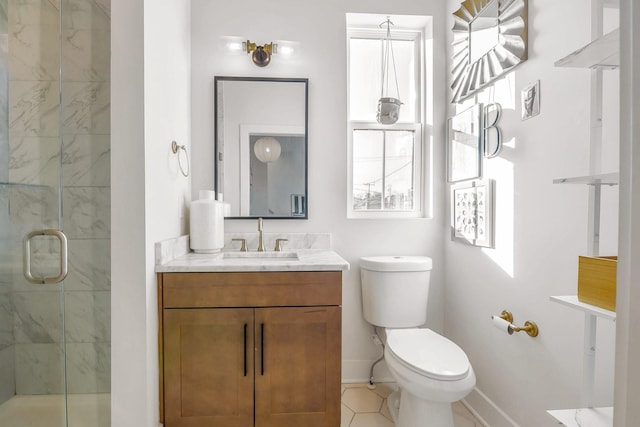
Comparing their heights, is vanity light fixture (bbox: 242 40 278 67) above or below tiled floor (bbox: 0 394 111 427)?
above

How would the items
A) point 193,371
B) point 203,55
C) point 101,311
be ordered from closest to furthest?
point 101,311 → point 193,371 → point 203,55

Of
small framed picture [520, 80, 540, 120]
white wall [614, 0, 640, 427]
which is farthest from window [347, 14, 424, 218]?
white wall [614, 0, 640, 427]

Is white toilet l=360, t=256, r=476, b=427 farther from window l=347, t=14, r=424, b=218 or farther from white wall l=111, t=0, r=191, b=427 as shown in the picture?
white wall l=111, t=0, r=191, b=427

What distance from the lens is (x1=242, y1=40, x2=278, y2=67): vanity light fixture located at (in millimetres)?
2025

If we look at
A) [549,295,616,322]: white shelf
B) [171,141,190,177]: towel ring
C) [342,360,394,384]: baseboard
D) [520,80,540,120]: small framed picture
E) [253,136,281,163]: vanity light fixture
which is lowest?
[342,360,394,384]: baseboard

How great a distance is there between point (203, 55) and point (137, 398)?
6.10 feet

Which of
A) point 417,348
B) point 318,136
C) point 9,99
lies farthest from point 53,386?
point 318,136

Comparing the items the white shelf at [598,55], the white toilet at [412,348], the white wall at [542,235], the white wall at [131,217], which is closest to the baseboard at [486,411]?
the white wall at [542,235]

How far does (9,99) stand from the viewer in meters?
1.08

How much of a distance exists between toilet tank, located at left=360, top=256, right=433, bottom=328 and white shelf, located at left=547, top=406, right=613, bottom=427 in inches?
39.8

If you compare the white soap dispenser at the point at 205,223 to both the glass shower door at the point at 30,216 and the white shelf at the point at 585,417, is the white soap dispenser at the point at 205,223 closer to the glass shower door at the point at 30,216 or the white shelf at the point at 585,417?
the glass shower door at the point at 30,216

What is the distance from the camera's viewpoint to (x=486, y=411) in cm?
171

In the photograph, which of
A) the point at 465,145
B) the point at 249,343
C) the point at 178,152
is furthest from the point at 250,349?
the point at 465,145

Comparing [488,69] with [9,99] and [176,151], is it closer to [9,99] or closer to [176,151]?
[176,151]
